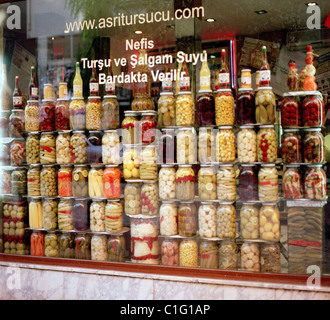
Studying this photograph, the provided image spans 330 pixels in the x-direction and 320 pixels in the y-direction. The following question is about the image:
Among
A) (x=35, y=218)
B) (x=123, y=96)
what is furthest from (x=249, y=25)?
(x=35, y=218)

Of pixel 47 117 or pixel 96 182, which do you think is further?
pixel 47 117

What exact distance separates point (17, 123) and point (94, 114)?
770mm

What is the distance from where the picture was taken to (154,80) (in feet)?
12.7

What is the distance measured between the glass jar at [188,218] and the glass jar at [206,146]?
360 mm

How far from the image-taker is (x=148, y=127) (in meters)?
3.79

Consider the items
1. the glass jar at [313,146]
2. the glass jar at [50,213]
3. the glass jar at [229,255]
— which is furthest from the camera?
the glass jar at [50,213]

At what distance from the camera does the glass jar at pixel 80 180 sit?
3.99 meters

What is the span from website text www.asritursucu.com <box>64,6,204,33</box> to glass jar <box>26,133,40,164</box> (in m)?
0.97

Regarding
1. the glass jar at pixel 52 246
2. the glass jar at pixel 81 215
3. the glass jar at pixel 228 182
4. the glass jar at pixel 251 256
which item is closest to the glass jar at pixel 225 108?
the glass jar at pixel 228 182

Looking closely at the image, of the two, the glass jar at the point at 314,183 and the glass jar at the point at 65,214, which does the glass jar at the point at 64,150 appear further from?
the glass jar at the point at 314,183

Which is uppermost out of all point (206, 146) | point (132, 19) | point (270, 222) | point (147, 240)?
point (132, 19)

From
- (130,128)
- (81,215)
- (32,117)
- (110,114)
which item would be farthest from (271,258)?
(32,117)

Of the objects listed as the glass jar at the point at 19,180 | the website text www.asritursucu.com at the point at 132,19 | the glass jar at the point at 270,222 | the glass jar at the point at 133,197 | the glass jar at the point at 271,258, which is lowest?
the glass jar at the point at 271,258

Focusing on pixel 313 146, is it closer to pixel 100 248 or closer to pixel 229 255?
pixel 229 255
